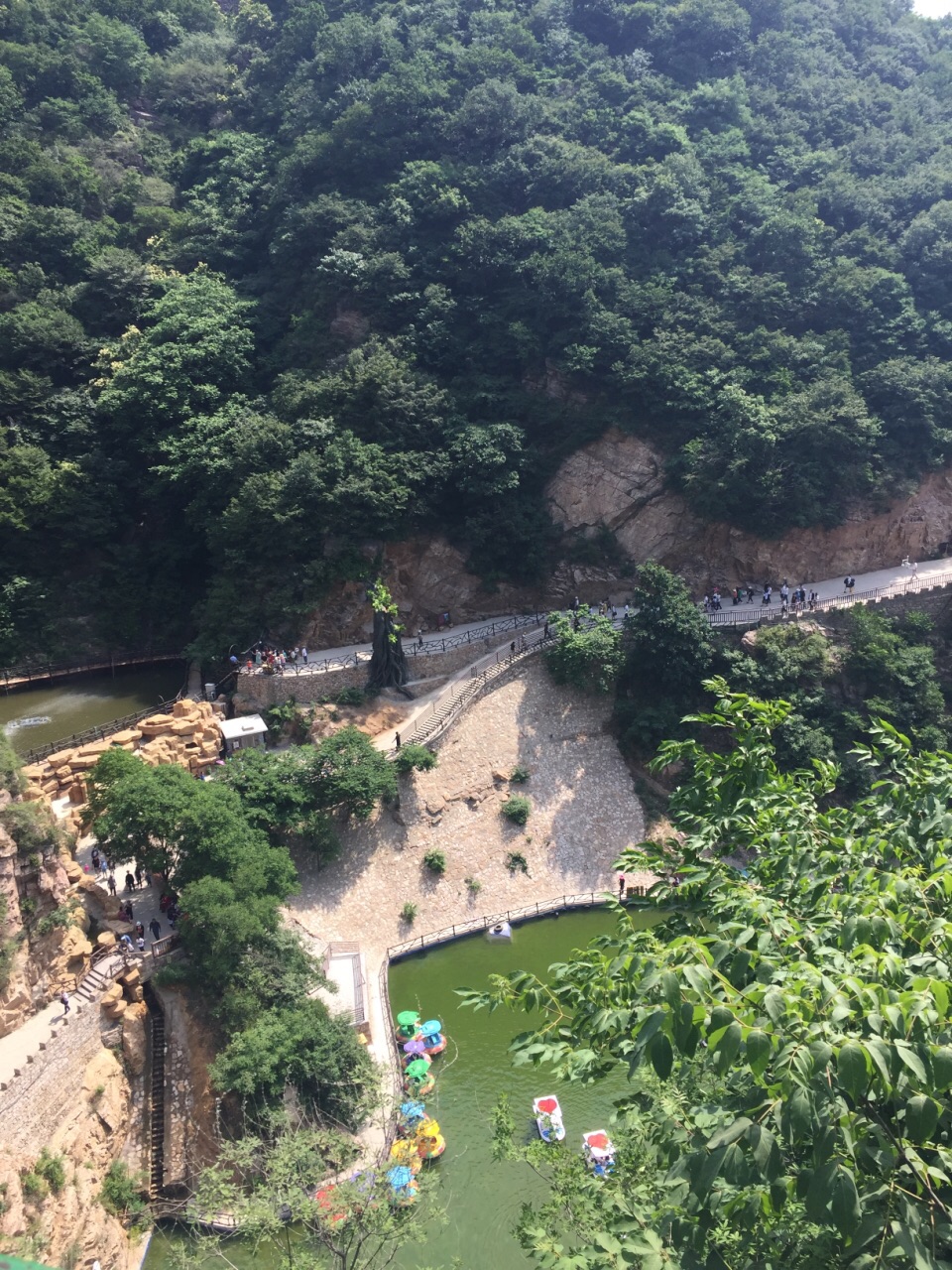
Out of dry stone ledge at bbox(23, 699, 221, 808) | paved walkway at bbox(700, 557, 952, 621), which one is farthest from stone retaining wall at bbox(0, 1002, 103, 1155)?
paved walkway at bbox(700, 557, 952, 621)

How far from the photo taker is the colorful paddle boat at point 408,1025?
75.2ft

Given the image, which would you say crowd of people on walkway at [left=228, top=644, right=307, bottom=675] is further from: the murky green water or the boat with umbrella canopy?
the boat with umbrella canopy

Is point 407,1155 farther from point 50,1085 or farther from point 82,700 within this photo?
point 82,700

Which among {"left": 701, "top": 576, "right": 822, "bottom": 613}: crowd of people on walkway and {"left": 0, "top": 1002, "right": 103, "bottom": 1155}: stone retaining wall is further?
{"left": 701, "top": 576, "right": 822, "bottom": 613}: crowd of people on walkway

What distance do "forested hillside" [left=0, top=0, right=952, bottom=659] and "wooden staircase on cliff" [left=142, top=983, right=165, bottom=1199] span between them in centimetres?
1454

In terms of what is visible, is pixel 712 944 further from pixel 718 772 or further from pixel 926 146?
pixel 926 146

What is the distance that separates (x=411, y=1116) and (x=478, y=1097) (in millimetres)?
2496

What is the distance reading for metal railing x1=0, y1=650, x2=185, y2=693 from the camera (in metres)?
34.1

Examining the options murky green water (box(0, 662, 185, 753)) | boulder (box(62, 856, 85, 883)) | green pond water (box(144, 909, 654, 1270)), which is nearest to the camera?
green pond water (box(144, 909, 654, 1270))

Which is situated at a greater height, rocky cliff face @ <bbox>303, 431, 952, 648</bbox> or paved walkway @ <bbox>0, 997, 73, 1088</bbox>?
rocky cliff face @ <bbox>303, 431, 952, 648</bbox>

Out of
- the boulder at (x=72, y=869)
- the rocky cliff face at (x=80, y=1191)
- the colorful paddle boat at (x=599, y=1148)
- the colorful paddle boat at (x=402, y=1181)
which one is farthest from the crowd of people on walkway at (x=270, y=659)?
the colorful paddle boat at (x=599, y=1148)

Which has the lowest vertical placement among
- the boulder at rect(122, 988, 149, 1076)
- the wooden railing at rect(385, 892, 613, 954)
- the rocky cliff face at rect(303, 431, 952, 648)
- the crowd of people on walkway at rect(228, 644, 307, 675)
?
the wooden railing at rect(385, 892, 613, 954)

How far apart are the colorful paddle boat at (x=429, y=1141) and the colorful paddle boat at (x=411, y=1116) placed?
0.55ft

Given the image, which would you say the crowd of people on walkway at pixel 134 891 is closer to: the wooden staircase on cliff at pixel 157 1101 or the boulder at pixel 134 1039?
the wooden staircase on cliff at pixel 157 1101
